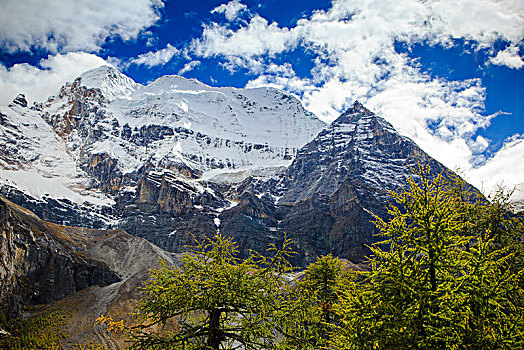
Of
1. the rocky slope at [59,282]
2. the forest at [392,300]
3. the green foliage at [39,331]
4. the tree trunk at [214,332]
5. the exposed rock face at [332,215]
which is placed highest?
the exposed rock face at [332,215]

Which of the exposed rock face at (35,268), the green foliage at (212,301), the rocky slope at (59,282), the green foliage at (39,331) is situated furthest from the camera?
the exposed rock face at (35,268)

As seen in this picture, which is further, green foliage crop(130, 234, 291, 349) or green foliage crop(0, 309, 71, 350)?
green foliage crop(0, 309, 71, 350)

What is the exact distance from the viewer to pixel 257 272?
803cm

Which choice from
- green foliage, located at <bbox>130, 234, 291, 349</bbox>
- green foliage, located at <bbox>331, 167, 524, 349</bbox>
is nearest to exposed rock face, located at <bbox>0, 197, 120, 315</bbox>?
green foliage, located at <bbox>130, 234, 291, 349</bbox>

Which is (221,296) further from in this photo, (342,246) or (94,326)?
(342,246)

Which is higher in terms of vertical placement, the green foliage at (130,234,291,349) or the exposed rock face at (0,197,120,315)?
the green foliage at (130,234,291,349)

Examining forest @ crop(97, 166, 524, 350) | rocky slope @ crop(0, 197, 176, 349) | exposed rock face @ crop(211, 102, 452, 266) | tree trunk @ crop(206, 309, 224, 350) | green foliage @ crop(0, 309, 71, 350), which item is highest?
exposed rock face @ crop(211, 102, 452, 266)

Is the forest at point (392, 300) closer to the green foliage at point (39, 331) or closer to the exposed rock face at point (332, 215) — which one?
the green foliage at point (39, 331)

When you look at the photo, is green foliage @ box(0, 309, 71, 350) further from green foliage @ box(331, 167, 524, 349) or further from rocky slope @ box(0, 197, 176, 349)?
green foliage @ box(331, 167, 524, 349)

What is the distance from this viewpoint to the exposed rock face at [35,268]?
58.2 meters

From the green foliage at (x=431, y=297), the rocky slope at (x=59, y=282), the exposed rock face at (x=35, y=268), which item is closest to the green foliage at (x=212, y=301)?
the green foliage at (x=431, y=297)

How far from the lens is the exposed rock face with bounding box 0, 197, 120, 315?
2292 inches

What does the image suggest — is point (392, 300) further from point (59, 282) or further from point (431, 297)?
point (59, 282)

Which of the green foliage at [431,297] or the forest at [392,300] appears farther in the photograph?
the forest at [392,300]
